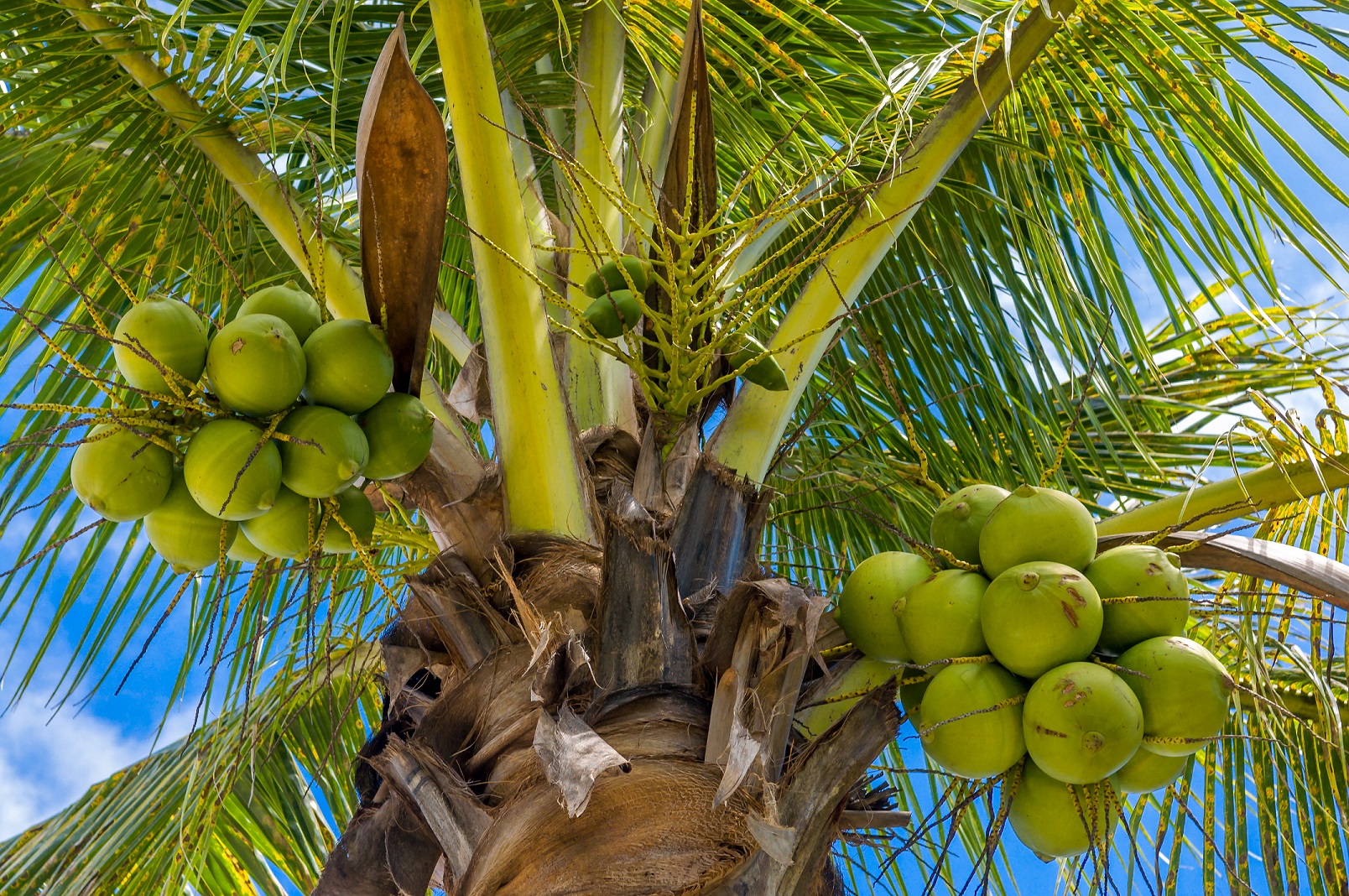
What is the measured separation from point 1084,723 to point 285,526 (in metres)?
1.01

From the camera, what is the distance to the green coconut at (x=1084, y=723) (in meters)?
1.24

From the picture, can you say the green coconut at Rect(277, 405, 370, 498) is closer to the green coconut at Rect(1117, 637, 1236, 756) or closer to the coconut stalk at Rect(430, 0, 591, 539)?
the coconut stalk at Rect(430, 0, 591, 539)

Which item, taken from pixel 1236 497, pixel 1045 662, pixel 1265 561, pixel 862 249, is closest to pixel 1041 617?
pixel 1045 662

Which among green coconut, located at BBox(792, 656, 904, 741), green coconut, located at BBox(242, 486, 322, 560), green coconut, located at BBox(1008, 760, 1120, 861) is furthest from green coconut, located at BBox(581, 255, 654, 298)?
green coconut, located at BBox(1008, 760, 1120, 861)

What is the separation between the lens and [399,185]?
1.48 metres

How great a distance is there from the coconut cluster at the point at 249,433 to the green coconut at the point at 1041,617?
2.61ft

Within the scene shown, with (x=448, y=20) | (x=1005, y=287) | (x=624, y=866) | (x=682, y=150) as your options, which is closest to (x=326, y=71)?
(x=448, y=20)

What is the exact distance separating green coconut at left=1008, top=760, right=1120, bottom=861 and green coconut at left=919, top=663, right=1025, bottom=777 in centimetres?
7

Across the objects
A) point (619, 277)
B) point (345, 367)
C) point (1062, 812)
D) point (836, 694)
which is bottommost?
point (1062, 812)

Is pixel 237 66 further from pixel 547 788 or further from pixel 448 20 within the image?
pixel 547 788

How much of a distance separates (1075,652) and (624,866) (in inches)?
23.3

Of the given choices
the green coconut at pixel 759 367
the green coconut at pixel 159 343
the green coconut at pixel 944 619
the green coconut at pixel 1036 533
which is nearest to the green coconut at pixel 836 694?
the green coconut at pixel 944 619

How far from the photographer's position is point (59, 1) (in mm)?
1977

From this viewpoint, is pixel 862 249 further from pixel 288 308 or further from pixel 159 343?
pixel 159 343
